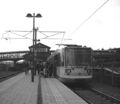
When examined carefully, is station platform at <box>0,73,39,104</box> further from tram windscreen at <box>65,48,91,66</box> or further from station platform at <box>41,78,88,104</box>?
tram windscreen at <box>65,48,91,66</box>

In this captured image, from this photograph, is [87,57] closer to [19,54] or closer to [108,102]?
[108,102]

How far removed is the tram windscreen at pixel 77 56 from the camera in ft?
67.6

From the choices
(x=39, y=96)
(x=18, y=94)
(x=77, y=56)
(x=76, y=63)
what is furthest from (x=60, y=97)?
(x=77, y=56)

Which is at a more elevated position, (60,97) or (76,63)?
(76,63)

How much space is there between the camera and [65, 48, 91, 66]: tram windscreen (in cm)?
2061

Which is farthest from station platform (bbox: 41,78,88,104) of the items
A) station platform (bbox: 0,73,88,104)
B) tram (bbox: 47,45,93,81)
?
tram (bbox: 47,45,93,81)

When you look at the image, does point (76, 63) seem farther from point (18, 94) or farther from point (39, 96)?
point (39, 96)

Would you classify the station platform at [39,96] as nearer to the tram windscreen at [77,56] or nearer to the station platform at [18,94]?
the station platform at [18,94]

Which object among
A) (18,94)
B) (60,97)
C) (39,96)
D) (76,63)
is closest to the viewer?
(60,97)

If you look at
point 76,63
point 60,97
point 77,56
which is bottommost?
point 60,97

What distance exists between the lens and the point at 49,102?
10898mm

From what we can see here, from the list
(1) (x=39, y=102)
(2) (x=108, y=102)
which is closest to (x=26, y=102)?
(1) (x=39, y=102)

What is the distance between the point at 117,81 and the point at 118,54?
6.72ft

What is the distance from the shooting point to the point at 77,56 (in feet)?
68.4
